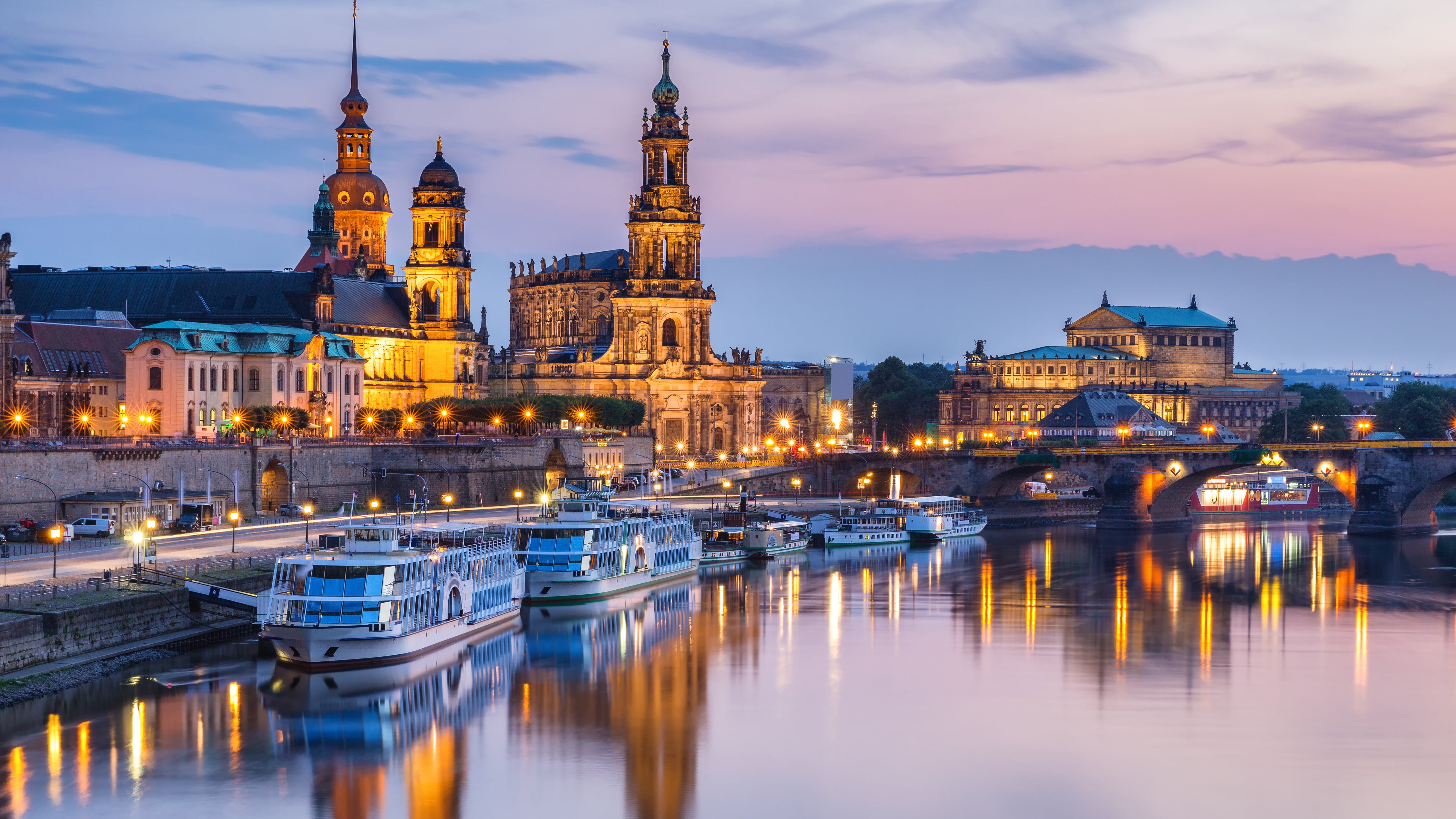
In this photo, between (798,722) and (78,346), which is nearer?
(798,722)

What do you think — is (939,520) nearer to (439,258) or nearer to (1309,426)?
(439,258)

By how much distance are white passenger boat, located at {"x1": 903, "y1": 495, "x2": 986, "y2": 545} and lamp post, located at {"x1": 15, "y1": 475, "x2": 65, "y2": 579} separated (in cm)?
5568

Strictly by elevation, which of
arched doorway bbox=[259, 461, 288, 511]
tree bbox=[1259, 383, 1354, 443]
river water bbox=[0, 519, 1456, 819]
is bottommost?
river water bbox=[0, 519, 1456, 819]

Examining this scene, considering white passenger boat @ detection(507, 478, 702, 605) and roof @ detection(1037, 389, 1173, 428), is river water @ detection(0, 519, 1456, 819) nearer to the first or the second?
white passenger boat @ detection(507, 478, 702, 605)

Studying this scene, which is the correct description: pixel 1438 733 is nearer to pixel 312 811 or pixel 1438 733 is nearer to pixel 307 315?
pixel 312 811

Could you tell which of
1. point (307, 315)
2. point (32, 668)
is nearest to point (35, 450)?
point (32, 668)

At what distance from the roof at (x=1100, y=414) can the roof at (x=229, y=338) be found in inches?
3468

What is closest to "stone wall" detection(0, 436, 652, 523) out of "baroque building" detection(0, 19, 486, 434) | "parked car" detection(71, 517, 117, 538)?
"parked car" detection(71, 517, 117, 538)

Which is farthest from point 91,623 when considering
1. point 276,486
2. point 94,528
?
point 276,486

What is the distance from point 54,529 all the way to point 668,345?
279ft

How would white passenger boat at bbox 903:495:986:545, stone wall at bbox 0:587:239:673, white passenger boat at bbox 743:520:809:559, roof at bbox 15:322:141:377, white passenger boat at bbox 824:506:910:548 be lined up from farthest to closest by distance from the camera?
white passenger boat at bbox 903:495:986:545
white passenger boat at bbox 824:506:910:548
roof at bbox 15:322:141:377
white passenger boat at bbox 743:520:809:559
stone wall at bbox 0:587:239:673

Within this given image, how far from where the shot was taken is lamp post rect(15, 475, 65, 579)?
60000mm

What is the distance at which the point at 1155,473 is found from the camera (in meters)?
127

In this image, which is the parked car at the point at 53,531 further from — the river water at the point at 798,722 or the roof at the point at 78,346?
the roof at the point at 78,346
